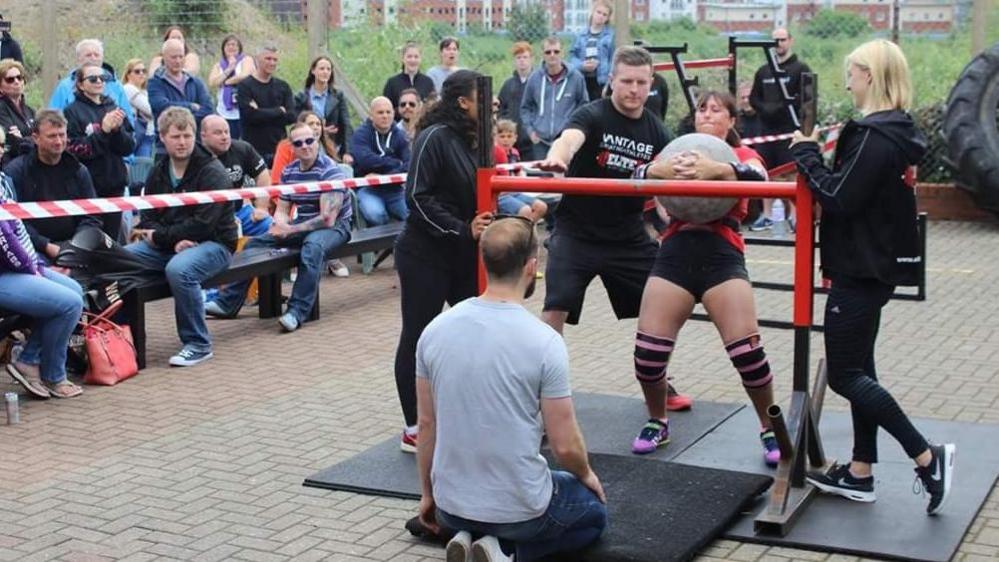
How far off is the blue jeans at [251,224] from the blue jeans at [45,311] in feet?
9.67

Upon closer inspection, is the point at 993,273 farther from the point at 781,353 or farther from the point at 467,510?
the point at 467,510

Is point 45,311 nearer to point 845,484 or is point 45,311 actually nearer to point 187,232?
point 187,232

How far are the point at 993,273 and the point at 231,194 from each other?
6.07m

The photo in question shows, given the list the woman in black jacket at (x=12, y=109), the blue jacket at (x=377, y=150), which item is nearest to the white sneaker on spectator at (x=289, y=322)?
the woman in black jacket at (x=12, y=109)

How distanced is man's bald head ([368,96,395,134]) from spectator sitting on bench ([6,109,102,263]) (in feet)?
11.4

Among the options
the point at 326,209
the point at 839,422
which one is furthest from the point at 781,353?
the point at 326,209

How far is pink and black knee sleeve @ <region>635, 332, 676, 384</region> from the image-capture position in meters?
6.53

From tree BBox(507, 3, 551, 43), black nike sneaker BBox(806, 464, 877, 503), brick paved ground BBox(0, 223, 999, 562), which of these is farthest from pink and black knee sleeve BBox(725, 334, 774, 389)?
tree BBox(507, 3, 551, 43)

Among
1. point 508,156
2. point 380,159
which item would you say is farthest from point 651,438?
point 508,156

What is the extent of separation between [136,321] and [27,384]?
93 centimetres

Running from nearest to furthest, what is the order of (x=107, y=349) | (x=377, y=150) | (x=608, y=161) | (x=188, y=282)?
(x=608, y=161)
(x=107, y=349)
(x=188, y=282)
(x=377, y=150)

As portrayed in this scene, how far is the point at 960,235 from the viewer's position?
13844 millimetres

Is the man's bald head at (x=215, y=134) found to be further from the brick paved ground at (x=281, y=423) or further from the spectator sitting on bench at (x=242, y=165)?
the brick paved ground at (x=281, y=423)

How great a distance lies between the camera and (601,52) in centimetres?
1543
